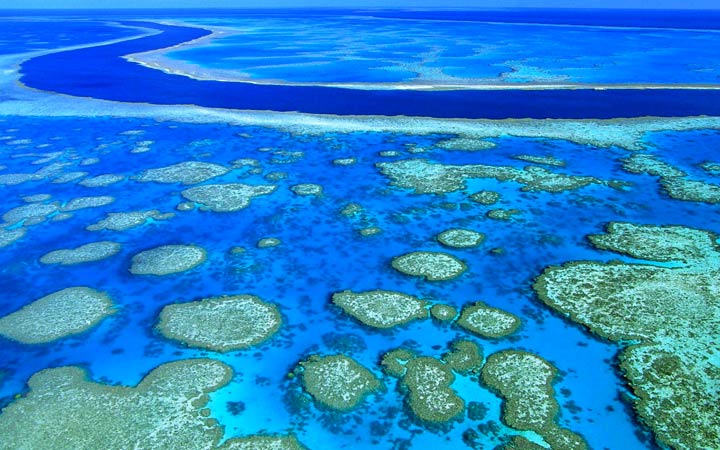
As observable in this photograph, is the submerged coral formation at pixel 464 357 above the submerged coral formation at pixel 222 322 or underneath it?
above

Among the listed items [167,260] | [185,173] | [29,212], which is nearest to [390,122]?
[185,173]

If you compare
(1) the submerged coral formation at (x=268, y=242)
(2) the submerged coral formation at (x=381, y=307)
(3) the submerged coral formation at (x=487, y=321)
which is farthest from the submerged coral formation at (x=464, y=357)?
(1) the submerged coral formation at (x=268, y=242)

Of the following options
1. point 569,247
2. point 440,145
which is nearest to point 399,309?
point 569,247

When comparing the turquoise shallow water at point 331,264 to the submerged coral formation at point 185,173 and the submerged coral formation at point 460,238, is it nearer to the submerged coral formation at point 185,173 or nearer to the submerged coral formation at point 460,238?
the submerged coral formation at point 460,238

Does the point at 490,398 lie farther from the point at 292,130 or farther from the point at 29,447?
the point at 292,130

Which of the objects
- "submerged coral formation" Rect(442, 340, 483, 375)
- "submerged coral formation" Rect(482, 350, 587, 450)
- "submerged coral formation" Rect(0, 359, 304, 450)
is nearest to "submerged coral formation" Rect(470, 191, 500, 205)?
"submerged coral formation" Rect(442, 340, 483, 375)

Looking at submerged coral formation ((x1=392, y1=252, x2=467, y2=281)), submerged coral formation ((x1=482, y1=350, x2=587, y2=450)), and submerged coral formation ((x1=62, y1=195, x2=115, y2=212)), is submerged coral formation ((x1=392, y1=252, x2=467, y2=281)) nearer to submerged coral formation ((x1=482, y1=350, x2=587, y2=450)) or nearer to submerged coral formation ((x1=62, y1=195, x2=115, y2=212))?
submerged coral formation ((x1=482, y1=350, x2=587, y2=450))

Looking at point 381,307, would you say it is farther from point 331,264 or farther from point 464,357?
point 331,264
